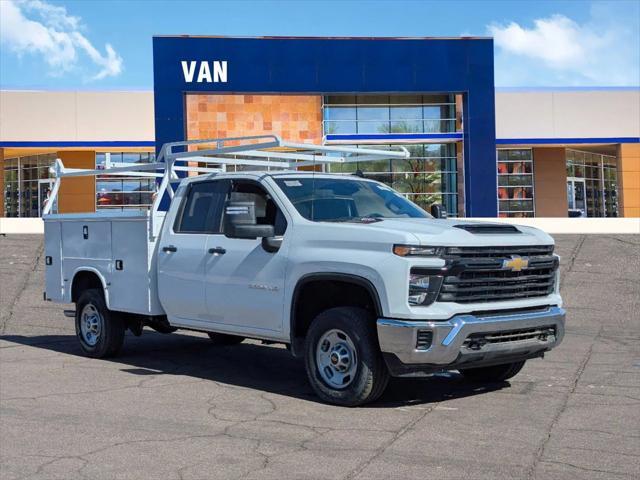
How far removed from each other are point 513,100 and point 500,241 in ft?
95.9

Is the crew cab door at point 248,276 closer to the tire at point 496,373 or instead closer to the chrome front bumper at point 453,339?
the chrome front bumper at point 453,339

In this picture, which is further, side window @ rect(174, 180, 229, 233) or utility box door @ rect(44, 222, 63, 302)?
utility box door @ rect(44, 222, 63, 302)

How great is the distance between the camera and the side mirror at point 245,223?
310 inches

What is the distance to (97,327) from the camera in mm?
10258

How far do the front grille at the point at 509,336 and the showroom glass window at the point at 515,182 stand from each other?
29717mm

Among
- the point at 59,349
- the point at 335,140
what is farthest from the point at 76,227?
the point at 335,140

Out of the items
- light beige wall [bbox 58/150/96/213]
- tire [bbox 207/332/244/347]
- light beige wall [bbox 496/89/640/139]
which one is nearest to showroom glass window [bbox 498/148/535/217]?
light beige wall [bbox 496/89/640/139]

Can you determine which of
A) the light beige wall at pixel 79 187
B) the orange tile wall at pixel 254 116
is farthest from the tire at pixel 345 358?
the light beige wall at pixel 79 187

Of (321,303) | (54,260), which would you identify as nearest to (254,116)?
(54,260)

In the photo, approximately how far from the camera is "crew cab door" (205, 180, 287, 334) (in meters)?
7.87

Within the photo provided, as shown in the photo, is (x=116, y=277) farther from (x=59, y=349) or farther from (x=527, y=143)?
(x=527, y=143)

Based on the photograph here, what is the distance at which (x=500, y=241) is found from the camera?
23.8ft

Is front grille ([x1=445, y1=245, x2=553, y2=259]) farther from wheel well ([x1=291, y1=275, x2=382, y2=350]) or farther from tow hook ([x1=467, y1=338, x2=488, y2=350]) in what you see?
wheel well ([x1=291, y1=275, x2=382, y2=350])

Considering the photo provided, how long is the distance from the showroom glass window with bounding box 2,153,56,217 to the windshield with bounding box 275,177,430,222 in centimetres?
3195
